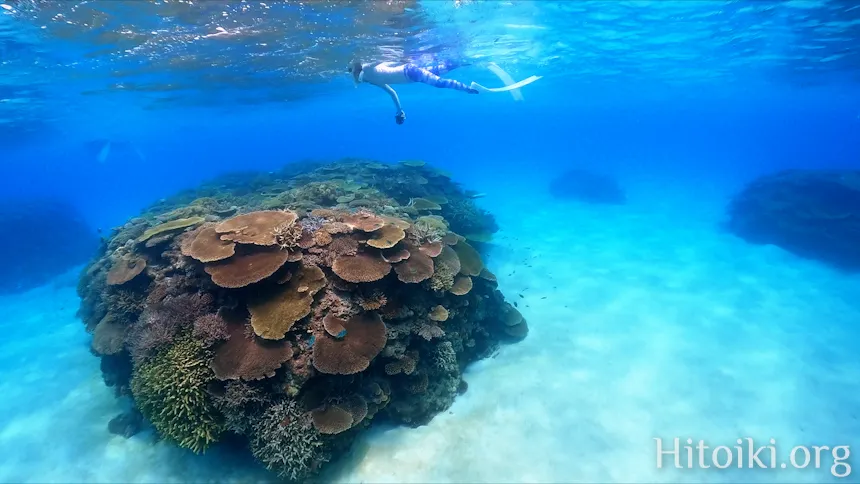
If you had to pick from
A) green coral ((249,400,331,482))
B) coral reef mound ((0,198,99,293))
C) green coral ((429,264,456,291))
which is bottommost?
coral reef mound ((0,198,99,293))

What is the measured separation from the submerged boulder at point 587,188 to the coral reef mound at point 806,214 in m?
8.77

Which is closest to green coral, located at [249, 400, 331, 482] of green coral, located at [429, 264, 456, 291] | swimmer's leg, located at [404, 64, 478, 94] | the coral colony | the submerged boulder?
the coral colony

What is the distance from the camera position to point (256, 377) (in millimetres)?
5652

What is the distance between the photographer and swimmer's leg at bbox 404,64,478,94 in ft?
30.2

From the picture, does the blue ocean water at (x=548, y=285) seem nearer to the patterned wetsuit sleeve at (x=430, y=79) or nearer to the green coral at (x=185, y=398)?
the green coral at (x=185, y=398)

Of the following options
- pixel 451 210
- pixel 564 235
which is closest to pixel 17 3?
pixel 451 210

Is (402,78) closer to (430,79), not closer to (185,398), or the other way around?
(430,79)

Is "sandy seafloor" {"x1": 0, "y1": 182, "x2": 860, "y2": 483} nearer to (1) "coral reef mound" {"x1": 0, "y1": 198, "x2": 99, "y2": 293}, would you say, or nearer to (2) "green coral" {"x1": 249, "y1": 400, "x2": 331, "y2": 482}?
(2) "green coral" {"x1": 249, "y1": 400, "x2": 331, "y2": 482}

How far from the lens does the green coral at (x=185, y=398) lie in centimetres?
578

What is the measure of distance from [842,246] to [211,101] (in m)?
44.7

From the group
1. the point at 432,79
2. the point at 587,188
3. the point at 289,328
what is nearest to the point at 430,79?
the point at 432,79

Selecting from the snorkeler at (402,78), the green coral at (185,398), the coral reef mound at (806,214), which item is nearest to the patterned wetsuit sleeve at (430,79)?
the snorkeler at (402,78)

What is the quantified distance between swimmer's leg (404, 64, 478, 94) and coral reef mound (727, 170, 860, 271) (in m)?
17.7

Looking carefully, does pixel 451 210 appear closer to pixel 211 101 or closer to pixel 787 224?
pixel 787 224
